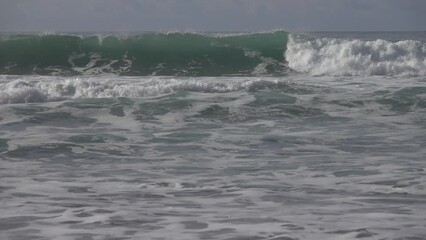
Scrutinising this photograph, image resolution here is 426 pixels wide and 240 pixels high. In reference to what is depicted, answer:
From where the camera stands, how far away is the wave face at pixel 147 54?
21938 millimetres

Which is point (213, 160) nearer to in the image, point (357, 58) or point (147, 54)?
point (357, 58)

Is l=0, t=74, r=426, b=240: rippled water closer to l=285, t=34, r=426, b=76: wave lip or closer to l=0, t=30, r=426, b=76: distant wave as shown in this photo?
l=285, t=34, r=426, b=76: wave lip

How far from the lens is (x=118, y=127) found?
1016 centimetres

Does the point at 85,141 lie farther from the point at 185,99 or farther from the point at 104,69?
the point at 104,69

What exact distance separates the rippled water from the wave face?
8.34 m

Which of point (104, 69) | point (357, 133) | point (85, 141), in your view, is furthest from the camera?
point (104, 69)

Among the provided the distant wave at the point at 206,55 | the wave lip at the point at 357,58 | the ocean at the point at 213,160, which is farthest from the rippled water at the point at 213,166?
the distant wave at the point at 206,55

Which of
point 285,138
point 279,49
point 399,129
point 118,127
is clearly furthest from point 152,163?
point 279,49

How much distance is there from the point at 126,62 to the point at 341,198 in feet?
56.7

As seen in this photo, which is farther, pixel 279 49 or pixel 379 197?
pixel 279 49

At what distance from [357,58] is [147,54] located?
21.0 ft

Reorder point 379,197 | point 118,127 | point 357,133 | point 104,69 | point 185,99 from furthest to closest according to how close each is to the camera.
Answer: point 104,69, point 185,99, point 118,127, point 357,133, point 379,197

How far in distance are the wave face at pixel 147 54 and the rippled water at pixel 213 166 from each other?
8.34 m

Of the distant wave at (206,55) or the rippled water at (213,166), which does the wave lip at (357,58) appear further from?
the rippled water at (213,166)
